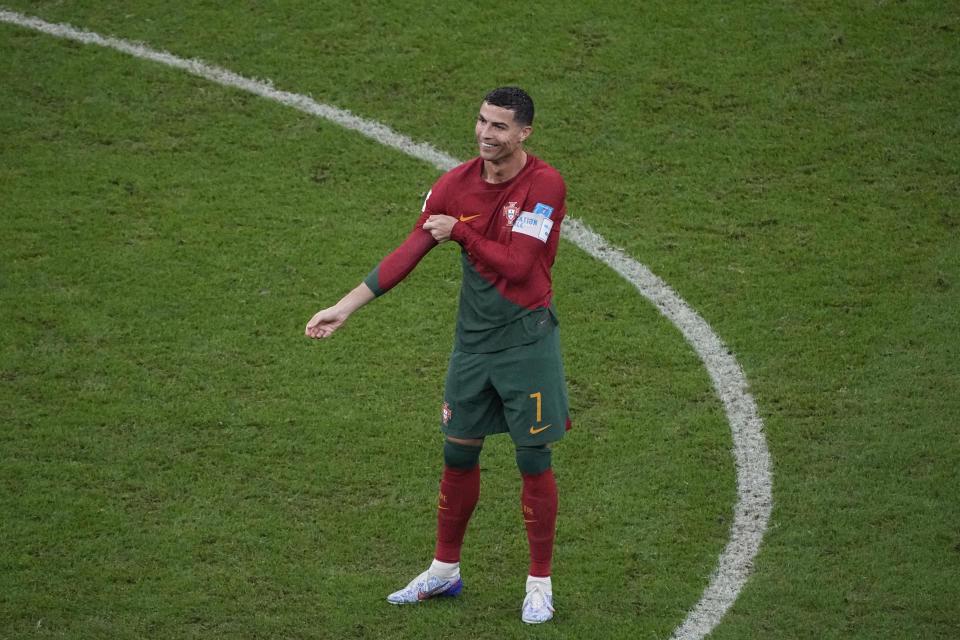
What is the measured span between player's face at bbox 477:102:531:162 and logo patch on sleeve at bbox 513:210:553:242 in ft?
0.84

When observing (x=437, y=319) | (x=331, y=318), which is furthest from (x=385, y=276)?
(x=437, y=319)

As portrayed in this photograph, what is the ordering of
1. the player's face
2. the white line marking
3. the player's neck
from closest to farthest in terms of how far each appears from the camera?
the player's face < the player's neck < the white line marking

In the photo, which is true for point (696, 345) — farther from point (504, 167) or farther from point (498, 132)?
point (498, 132)

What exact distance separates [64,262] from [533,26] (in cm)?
384

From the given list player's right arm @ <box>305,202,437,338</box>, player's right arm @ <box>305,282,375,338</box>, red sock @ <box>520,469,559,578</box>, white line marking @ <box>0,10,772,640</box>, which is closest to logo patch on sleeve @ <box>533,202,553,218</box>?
player's right arm @ <box>305,202,437,338</box>

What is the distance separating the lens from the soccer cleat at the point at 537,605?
4.88 meters

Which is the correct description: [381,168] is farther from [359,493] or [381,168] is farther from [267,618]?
[267,618]

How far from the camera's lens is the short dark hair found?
456 cm

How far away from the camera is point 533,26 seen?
8.88 m

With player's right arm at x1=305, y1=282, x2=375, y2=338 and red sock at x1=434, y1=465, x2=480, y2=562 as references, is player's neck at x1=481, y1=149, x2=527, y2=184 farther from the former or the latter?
red sock at x1=434, y1=465, x2=480, y2=562

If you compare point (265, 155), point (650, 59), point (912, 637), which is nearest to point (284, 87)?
point (265, 155)

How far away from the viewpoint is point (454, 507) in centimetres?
496

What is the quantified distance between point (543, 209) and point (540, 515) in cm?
124

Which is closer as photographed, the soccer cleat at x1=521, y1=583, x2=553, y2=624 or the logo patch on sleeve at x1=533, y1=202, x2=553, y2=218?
the logo patch on sleeve at x1=533, y1=202, x2=553, y2=218
